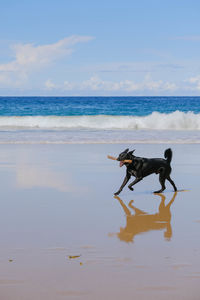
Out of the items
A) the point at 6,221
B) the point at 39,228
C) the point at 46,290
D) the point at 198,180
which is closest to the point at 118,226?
the point at 39,228

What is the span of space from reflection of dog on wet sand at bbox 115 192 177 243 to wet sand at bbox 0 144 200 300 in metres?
0.01

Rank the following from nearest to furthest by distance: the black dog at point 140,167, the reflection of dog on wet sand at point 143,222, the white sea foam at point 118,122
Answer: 1. the reflection of dog on wet sand at point 143,222
2. the black dog at point 140,167
3. the white sea foam at point 118,122

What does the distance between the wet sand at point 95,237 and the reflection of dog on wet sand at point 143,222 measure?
0.01 meters

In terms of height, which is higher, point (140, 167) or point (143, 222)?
point (140, 167)

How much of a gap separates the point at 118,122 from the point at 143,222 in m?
26.7

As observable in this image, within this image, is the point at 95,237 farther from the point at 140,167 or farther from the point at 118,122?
the point at 118,122

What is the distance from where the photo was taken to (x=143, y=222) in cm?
493

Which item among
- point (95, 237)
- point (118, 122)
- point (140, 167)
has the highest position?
point (140, 167)

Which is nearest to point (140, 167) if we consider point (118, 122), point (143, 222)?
point (143, 222)

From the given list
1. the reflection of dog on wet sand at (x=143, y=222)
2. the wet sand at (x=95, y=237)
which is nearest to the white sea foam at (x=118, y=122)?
the wet sand at (x=95, y=237)

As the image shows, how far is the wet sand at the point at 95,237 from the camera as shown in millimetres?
3152

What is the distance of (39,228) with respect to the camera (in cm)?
461

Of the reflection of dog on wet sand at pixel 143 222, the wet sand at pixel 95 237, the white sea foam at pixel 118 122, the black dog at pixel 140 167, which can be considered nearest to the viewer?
the wet sand at pixel 95 237

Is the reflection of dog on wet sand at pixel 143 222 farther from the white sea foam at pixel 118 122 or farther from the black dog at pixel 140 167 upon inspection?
the white sea foam at pixel 118 122
